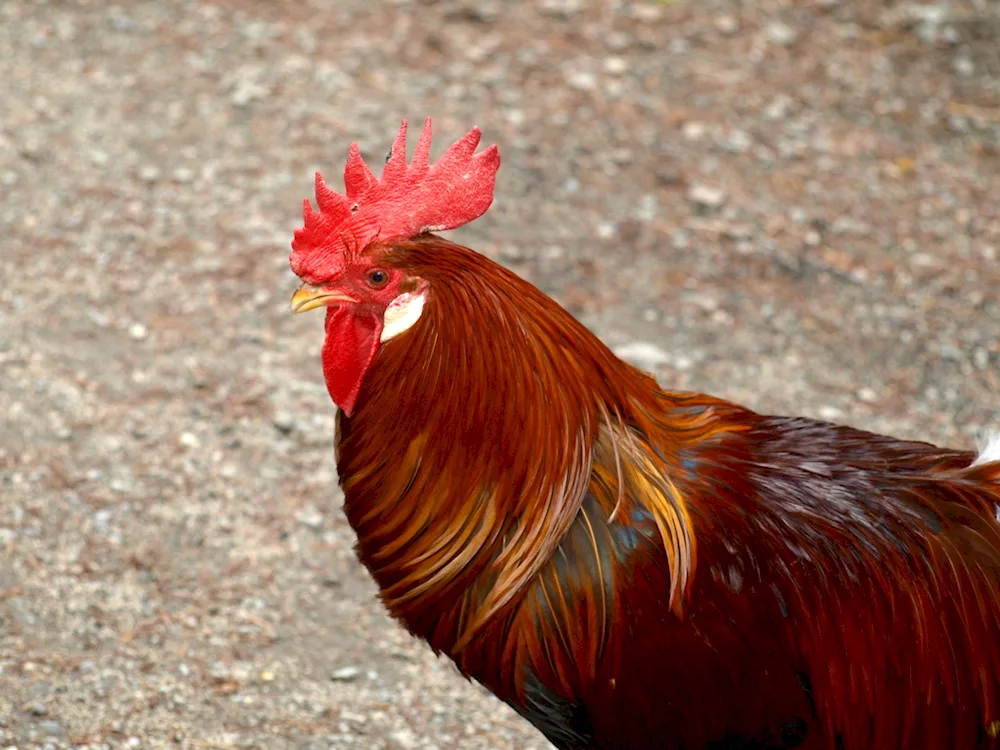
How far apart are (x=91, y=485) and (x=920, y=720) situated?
10.6 feet

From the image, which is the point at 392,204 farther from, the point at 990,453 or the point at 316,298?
the point at 990,453

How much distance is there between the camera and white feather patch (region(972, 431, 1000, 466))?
3.21 metres

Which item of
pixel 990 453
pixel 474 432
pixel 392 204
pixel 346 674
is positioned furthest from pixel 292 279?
pixel 990 453

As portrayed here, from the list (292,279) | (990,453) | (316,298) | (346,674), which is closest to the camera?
(316,298)

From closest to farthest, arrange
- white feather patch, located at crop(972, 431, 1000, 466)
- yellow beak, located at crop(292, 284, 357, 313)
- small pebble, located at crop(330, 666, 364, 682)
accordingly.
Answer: yellow beak, located at crop(292, 284, 357, 313), white feather patch, located at crop(972, 431, 1000, 466), small pebble, located at crop(330, 666, 364, 682)

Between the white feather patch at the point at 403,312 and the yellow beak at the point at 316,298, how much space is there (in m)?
0.09

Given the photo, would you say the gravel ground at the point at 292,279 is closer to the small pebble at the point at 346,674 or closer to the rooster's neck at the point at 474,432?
the small pebble at the point at 346,674

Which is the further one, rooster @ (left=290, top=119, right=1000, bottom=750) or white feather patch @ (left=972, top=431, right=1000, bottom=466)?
white feather patch @ (left=972, top=431, right=1000, bottom=466)

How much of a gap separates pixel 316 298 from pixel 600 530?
906mm

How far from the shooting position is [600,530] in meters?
3.02

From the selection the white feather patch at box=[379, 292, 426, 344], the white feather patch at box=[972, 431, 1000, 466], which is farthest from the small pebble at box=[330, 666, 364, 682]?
the white feather patch at box=[972, 431, 1000, 466]

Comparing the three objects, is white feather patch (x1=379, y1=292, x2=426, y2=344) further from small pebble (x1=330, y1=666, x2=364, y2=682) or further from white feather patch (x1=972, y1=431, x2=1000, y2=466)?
small pebble (x1=330, y1=666, x2=364, y2=682)

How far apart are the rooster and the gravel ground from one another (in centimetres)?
123

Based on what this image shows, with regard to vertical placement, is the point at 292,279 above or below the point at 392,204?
below
